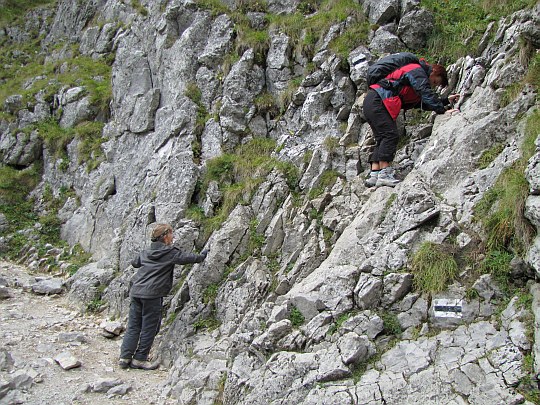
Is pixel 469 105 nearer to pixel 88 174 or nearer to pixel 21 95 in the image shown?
pixel 88 174

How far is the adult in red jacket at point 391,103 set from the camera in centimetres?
771

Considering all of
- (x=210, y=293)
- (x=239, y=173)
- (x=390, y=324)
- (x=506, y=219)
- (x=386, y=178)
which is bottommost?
(x=210, y=293)

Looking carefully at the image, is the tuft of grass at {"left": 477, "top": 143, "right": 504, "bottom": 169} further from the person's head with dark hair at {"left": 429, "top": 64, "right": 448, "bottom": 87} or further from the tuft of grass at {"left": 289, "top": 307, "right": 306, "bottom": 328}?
the tuft of grass at {"left": 289, "top": 307, "right": 306, "bottom": 328}

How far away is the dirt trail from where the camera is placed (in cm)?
674

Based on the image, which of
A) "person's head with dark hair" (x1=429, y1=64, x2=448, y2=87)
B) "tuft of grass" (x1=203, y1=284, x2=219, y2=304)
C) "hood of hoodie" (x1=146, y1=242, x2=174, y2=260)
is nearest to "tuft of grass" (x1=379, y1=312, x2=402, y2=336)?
"tuft of grass" (x1=203, y1=284, x2=219, y2=304)

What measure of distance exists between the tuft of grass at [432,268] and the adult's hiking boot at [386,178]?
68.9 inches

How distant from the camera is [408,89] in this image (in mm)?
7918

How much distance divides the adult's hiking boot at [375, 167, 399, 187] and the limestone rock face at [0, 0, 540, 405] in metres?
0.21

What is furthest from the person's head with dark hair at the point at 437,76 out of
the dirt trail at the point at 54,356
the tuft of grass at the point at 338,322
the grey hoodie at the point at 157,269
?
the dirt trail at the point at 54,356

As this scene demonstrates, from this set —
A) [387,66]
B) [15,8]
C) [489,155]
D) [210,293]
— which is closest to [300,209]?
[210,293]

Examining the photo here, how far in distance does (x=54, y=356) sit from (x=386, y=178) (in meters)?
6.87

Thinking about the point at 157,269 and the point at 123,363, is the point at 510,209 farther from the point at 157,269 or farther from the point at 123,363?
the point at 123,363

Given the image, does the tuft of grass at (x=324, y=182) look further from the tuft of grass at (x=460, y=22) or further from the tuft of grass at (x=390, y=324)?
the tuft of grass at (x=460, y=22)

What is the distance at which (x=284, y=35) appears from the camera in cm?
1189
